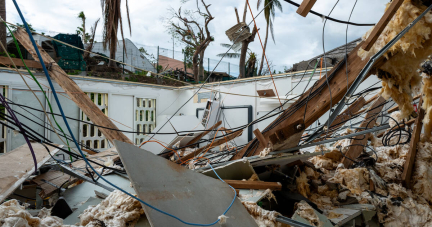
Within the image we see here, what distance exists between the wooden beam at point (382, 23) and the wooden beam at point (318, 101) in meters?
0.23

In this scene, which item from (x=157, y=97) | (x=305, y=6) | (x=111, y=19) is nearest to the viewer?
(x=305, y=6)

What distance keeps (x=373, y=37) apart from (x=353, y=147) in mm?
2873

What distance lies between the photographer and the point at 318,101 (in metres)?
2.59

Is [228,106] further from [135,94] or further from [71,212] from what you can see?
[71,212]

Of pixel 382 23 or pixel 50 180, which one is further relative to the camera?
pixel 50 180

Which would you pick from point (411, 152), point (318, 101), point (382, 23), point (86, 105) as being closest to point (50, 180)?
point (86, 105)

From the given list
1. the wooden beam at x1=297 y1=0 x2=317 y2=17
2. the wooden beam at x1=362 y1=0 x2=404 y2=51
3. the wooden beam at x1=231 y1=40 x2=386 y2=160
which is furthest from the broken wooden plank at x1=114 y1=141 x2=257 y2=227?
the wooden beam at x1=362 y1=0 x2=404 y2=51

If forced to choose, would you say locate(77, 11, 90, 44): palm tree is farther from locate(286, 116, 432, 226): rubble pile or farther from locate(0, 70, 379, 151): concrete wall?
locate(286, 116, 432, 226): rubble pile

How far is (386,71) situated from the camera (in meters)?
2.42

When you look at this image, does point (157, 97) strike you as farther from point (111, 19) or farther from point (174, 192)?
point (174, 192)

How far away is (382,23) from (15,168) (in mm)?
3960

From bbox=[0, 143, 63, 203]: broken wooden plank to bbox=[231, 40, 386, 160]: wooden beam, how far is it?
2.62 meters

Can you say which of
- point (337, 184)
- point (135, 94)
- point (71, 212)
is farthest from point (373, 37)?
point (135, 94)

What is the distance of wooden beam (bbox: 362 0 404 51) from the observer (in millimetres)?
1902
